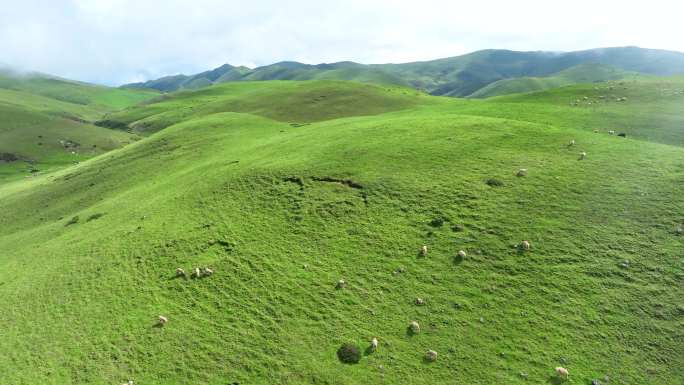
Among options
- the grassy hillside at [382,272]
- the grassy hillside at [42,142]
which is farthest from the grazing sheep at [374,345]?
the grassy hillside at [42,142]

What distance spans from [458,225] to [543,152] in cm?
1274

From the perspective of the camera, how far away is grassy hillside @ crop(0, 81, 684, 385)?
1591 centimetres

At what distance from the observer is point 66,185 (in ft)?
174

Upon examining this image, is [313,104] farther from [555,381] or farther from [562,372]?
[555,381]

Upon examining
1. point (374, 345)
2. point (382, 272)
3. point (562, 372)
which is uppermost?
point (382, 272)

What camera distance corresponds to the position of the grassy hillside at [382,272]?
626 inches

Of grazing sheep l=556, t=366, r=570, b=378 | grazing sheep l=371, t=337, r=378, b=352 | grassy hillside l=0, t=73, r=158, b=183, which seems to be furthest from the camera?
grassy hillside l=0, t=73, r=158, b=183

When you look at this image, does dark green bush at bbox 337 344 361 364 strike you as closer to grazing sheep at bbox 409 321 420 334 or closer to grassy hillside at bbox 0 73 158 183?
grazing sheep at bbox 409 321 420 334

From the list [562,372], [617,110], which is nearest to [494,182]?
[562,372]

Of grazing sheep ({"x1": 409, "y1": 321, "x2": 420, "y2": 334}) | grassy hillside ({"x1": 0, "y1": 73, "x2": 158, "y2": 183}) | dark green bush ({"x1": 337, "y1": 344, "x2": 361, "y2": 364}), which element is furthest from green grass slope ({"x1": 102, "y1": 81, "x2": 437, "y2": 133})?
dark green bush ({"x1": 337, "y1": 344, "x2": 361, "y2": 364})

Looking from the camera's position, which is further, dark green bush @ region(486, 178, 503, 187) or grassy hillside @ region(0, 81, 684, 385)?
dark green bush @ region(486, 178, 503, 187)

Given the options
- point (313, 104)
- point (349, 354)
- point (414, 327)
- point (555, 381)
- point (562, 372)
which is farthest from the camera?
point (313, 104)

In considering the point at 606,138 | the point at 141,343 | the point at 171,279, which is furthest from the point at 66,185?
the point at 606,138

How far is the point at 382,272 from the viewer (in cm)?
2058
